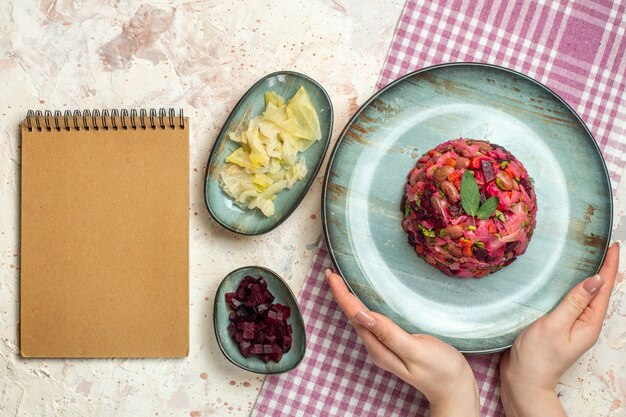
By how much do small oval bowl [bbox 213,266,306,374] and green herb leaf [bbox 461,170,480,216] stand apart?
28.3 inches

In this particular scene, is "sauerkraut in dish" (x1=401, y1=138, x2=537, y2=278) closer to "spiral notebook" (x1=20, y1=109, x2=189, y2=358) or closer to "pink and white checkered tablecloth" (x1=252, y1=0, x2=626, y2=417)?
"pink and white checkered tablecloth" (x1=252, y1=0, x2=626, y2=417)

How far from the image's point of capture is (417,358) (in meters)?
Answer: 2.19

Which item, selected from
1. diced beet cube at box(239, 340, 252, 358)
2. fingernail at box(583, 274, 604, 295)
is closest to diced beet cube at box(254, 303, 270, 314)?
diced beet cube at box(239, 340, 252, 358)

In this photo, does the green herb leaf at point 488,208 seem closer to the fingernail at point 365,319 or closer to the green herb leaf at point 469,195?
the green herb leaf at point 469,195

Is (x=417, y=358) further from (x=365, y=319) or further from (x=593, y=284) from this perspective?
(x=593, y=284)

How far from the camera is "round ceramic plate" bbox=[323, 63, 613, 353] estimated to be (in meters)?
2.32

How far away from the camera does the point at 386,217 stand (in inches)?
92.2

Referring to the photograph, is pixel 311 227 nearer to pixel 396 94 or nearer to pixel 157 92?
pixel 396 94

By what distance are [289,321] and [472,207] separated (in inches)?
31.5

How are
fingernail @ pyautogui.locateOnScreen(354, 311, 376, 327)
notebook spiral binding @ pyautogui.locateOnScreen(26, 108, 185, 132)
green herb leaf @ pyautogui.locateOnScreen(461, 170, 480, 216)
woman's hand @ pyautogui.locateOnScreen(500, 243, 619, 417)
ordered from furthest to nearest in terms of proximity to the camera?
notebook spiral binding @ pyautogui.locateOnScreen(26, 108, 185, 132)
woman's hand @ pyautogui.locateOnScreen(500, 243, 619, 417)
fingernail @ pyautogui.locateOnScreen(354, 311, 376, 327)
green herb leaf @ pyautogui.locateOnScreen(461, 170, 480, 216)

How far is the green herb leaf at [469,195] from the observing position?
2016 millimetres

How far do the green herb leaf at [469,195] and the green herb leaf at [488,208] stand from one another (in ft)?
0.07

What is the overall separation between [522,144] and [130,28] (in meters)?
1.51

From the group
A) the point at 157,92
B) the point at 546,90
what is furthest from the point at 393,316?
the point at 157,92
